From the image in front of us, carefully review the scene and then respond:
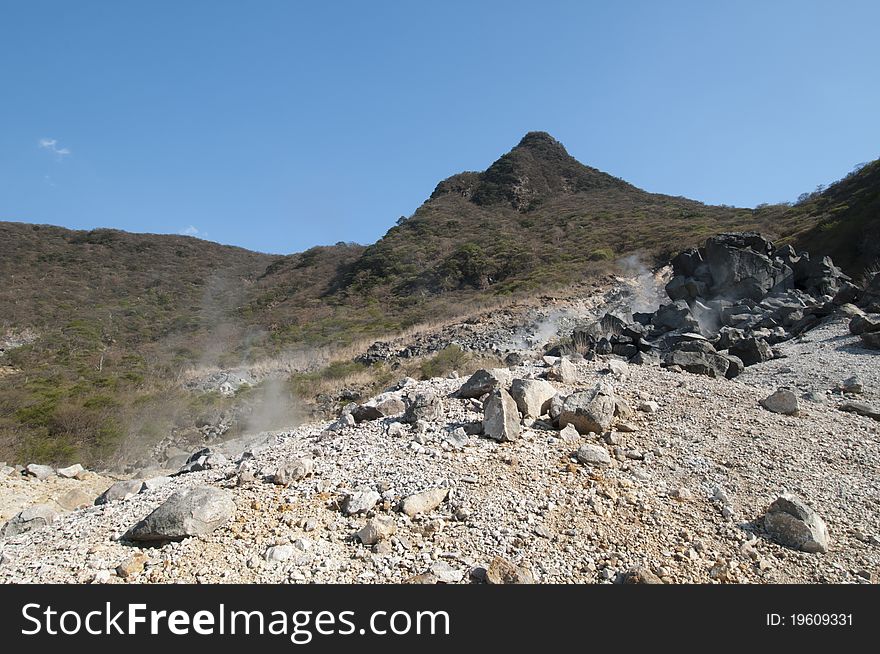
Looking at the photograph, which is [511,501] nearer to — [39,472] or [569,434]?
[569,434]

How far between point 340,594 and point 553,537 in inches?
63.4

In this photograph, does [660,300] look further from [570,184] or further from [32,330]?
[570,184]

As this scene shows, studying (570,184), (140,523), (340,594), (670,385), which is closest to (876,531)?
(670,385)

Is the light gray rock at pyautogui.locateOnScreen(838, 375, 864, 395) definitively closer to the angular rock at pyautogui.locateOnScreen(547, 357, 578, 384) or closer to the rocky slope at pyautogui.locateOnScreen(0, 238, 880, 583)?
the rocky slope at pyautogui.locateOnScreen(0, 238, 880, 583)

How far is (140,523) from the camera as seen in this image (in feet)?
11.7

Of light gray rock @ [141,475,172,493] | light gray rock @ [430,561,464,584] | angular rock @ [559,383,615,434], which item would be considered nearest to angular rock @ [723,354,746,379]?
angular rock @ [559,383,615,434]

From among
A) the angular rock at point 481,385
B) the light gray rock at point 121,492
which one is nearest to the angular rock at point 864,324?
the angular rock at point 481,385

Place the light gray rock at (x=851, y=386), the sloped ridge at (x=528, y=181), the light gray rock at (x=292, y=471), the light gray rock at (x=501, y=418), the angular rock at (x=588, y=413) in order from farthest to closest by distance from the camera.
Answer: the sloped ridge at (x=528, y=181) < the light gray rock at (x=851, y=386) < the angular rock at (x=588, y=413) < the light gray rock at (x=501, y=418) < the light gray rock at (x=292, y=471)

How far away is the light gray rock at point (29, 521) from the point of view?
4488 mm

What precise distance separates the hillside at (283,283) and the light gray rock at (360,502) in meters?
8.62

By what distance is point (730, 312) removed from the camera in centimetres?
1577

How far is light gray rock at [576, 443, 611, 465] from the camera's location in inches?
188

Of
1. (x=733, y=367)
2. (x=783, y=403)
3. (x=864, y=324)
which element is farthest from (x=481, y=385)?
(x=864, y=324)

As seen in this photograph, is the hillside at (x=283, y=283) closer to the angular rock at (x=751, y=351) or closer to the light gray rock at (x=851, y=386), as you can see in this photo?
the angular rock at (x=751, y=351)
